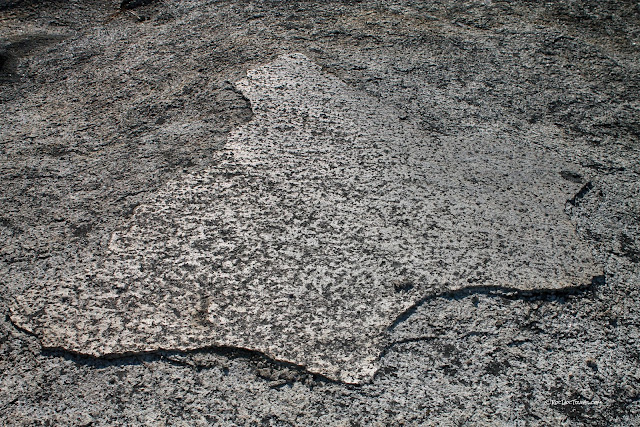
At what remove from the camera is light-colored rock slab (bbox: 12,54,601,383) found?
1.20 metres

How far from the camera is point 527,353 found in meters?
1.18

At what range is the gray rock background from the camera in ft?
3.61

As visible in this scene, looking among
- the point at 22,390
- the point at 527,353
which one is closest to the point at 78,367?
the point at 22,390

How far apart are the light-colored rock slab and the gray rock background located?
0.05 metres

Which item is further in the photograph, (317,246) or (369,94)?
(369,94)

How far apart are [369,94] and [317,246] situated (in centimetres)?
77

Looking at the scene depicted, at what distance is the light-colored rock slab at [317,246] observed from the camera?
120 centimetres

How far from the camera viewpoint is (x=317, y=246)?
1.37 meters

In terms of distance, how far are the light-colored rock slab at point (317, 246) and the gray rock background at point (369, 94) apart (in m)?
0.05

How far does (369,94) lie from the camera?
6.29 ft

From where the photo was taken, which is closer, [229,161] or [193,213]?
[193,213]

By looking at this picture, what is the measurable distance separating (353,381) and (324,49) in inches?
56.6

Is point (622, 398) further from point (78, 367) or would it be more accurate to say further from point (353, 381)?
point (78, 367)

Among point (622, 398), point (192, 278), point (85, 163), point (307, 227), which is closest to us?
point (622, 398)
